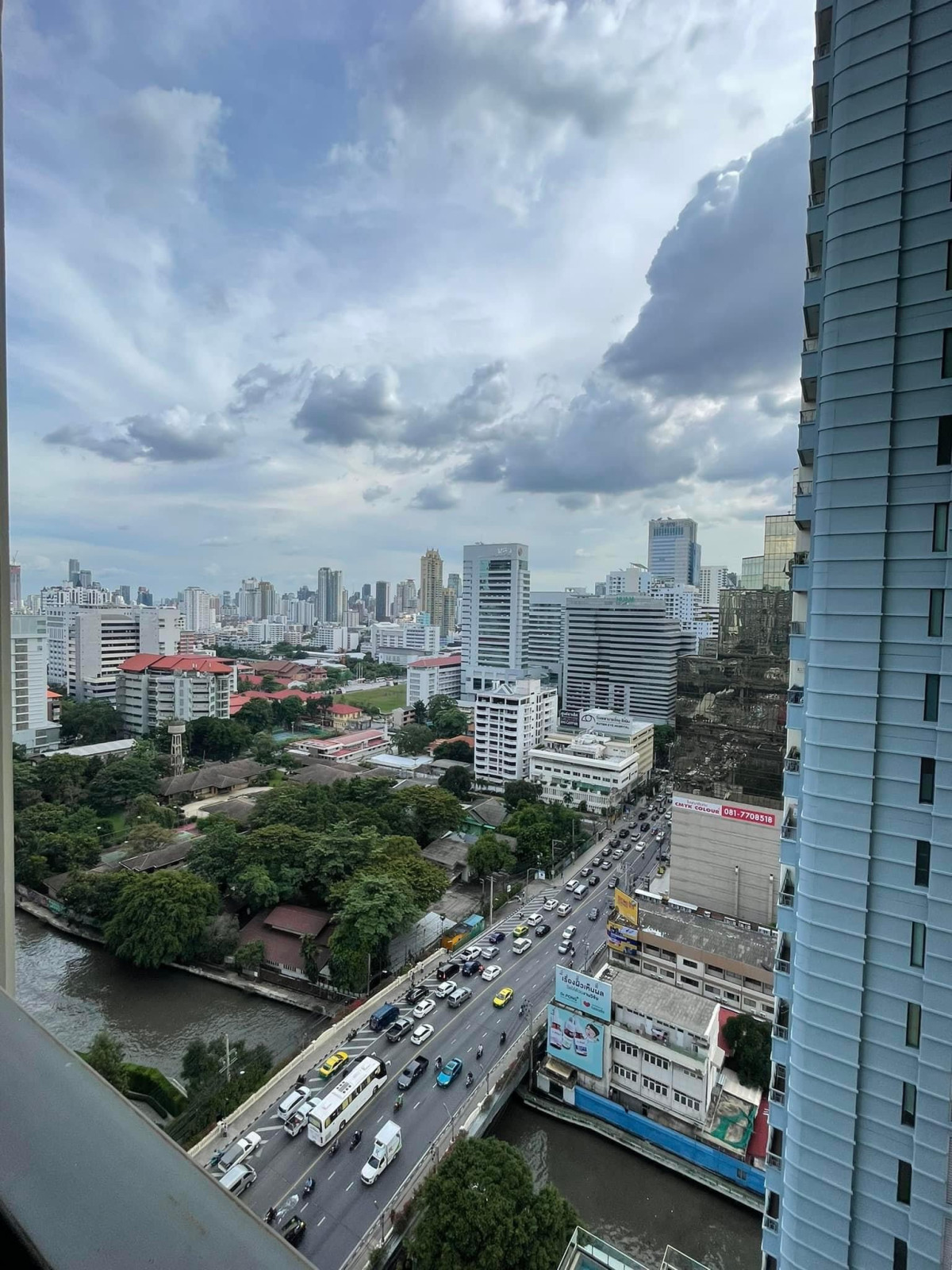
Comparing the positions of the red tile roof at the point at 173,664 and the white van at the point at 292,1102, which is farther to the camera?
the red tile roof at the point at 173,664

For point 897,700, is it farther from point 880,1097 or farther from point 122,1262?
point 122,1262

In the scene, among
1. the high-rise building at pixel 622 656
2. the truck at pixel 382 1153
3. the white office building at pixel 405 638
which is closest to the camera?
the truck at pixel 382 1153

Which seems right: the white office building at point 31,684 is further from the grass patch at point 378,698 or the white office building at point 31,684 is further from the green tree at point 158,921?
the grass patch at point 378,698

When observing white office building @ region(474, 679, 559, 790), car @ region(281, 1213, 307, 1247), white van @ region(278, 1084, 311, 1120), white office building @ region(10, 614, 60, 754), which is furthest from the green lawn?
car @ region(281, 1213, 307, 1247)

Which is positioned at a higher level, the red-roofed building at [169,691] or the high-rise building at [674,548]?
the high-rise building at [674,548]

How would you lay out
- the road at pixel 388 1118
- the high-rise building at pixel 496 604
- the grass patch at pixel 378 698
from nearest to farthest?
the road at pixel 388 1118 → the high-rise building at pixel 496 604 → the grass patch at pixel 378 698

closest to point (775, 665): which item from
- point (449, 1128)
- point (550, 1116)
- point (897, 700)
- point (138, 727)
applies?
point (550, 1116)

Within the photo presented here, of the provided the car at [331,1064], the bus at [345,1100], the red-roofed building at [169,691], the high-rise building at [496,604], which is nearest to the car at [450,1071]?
the bus at [345,1100]
